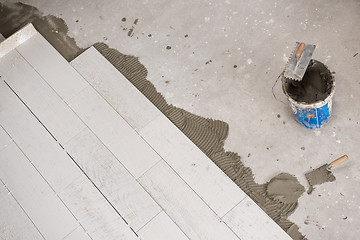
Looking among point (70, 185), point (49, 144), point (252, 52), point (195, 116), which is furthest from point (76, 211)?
point (252, 52)

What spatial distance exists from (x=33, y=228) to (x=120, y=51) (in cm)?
214

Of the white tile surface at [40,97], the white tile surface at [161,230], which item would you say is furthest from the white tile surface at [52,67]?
the white tile surface at [161,230]

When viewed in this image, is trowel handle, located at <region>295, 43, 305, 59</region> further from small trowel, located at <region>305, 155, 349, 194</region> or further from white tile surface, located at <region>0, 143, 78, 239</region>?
white tile surface, located at <region>0, 143, 78, 239</region>

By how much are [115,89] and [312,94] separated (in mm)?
2062

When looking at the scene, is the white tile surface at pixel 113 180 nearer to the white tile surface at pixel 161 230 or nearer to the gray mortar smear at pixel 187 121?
the white tile surface at pixel 161 230

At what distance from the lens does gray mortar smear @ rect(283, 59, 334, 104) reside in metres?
2.72

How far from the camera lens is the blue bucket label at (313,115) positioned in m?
2.66

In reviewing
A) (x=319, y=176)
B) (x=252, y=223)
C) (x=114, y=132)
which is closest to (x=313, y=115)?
(x=319, y=176)

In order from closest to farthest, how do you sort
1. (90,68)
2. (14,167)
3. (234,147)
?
(234,147) → (14,167) → (90,68)

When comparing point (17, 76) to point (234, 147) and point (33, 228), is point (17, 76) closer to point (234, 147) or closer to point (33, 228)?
point (33, 228)

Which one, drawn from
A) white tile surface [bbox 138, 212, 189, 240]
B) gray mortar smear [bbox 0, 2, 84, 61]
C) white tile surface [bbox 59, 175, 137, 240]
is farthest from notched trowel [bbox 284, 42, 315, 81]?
gray mortar smear [bbox 0, 2, 84, 61]

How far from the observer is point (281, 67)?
131 inches

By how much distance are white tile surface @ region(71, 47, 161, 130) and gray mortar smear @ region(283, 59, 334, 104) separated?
1.37 metres

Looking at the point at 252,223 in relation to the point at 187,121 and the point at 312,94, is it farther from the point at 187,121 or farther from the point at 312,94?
the point at 312,94
